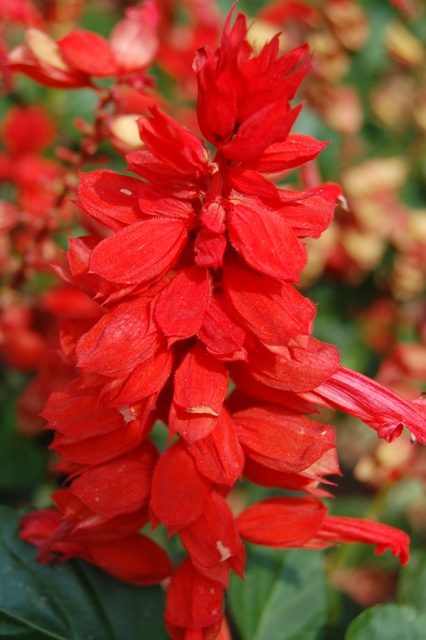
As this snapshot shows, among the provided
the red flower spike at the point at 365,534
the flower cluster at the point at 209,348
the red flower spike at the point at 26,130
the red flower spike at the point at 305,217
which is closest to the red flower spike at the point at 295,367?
the flower cluster at the point at 209,348

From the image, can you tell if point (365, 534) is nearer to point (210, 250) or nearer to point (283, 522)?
point (283, 522)

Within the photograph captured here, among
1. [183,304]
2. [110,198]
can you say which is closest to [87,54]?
[110,198]

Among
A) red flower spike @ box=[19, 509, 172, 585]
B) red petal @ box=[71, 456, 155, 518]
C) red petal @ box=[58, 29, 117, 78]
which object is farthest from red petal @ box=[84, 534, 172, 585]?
red petal @ box=[58, 29, 117, 78]

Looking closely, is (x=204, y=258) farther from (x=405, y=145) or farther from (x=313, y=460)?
(x=405, y=145)

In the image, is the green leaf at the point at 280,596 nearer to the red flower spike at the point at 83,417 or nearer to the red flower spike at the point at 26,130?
the red flower spike at the point at 83,417

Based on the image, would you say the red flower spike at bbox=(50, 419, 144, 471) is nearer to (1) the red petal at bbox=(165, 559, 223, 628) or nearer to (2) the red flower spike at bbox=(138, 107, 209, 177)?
(1) the red petal at bbox=(165, 559, 223, 628)

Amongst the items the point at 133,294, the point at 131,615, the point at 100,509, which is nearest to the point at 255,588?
the point at 131,615
